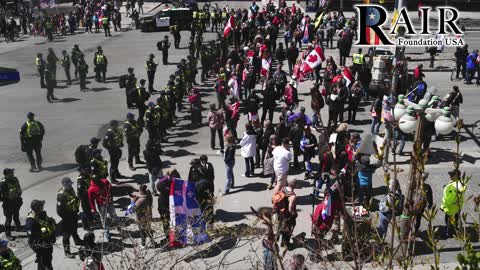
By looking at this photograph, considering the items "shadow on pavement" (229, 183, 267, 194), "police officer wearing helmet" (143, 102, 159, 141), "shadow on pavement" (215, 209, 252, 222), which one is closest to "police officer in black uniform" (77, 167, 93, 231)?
"shadow on pavement" (215, 209, 252, 222)

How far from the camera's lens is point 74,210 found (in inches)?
465

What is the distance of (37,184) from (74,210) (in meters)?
4.56

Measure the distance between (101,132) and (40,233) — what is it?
9370mm

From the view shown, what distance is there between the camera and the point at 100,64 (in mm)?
25875

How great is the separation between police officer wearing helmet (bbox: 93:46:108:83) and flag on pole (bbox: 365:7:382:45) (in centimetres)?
1093

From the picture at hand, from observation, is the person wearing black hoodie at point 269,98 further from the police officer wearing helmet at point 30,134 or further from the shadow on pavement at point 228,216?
the police officer wearing helmet at point 30,134

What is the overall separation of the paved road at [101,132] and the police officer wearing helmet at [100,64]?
0.41 meters

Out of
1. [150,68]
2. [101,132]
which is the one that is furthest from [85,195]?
[150,68]

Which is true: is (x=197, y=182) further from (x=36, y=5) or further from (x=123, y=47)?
(x=36, y=5)

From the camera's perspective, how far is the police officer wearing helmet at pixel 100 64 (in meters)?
25.8

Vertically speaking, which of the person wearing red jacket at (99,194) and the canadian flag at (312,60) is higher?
the canadian flag at (312,60)

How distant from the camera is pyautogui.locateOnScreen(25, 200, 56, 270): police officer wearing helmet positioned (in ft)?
34.9

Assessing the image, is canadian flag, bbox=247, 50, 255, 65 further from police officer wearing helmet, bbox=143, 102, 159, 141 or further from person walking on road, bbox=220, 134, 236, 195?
person walking on road, bbox=220, 134, 236, 195

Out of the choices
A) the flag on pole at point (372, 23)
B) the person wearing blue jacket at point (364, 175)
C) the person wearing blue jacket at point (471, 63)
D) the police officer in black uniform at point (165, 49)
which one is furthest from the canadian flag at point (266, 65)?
the person wearing blue jacket at point (364, 175)
